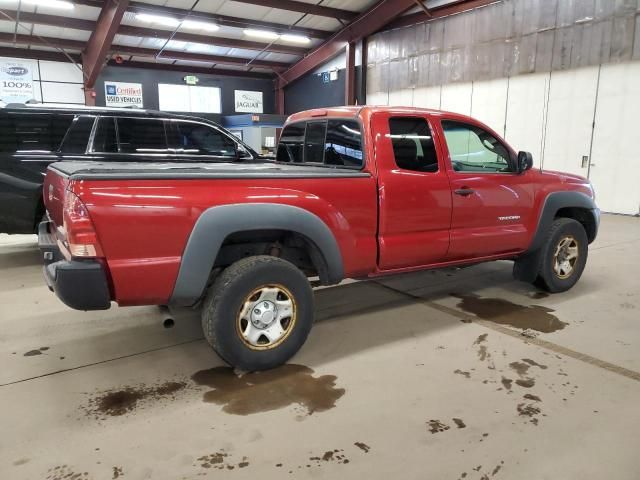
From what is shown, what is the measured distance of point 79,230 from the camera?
2.35m

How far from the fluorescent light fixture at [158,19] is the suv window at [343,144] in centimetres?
1212

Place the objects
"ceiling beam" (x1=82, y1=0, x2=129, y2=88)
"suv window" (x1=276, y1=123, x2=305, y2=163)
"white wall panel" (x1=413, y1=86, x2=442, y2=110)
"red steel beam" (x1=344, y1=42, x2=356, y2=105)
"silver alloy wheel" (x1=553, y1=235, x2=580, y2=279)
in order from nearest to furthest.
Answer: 1. "suv window" (x1=276, y1=123, x2=305, y2=163)
2. "silver alloy wheel" (x1=553, y1=235, x2=580, y2=279)
3. "ceiling beam" (x1=82, y1=0, x2=129, y2=88)
4. "white wall panel" (x1=413, y1=86, x2=442, y2=110)
5. "red steel beam" (x1=344, y1=42, x2=356, y2=105)

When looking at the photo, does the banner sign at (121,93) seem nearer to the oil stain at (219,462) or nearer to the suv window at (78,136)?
the suv window at (78,136)

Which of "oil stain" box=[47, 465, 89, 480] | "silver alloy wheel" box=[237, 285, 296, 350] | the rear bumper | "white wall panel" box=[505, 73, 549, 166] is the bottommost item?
"oil stain" box=[47, 465, 89, 480]

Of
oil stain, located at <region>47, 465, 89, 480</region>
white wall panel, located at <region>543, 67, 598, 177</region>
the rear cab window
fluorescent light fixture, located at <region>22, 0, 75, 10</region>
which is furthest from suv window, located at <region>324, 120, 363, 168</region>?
fluorescent light fixture, located at <region>22, 0, 75, 10</region>

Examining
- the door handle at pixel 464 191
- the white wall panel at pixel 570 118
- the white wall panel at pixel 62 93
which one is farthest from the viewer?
the white wall panel at pixel 62 93

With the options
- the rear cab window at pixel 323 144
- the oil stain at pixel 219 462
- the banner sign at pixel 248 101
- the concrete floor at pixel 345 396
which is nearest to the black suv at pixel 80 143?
the concrete floor at pixel 345 396

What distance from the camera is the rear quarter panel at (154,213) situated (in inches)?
94.8

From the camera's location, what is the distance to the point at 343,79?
17.4 metres

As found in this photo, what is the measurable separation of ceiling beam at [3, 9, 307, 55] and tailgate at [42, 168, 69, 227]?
12777 mm

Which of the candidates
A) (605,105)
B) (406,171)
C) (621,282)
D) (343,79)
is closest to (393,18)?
(343,79)

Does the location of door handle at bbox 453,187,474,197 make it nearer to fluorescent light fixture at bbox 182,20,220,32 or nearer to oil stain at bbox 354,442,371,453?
oil stain at bbox 354,442,371,453

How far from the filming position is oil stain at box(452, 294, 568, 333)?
378cm

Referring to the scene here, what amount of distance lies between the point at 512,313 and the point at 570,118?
847 centimetres
